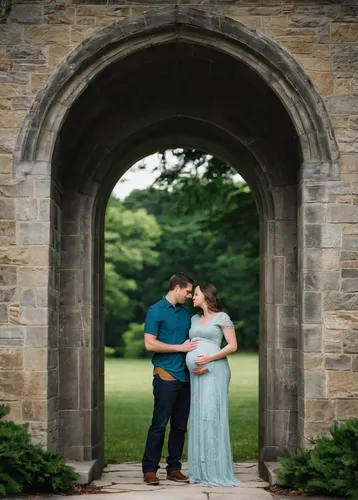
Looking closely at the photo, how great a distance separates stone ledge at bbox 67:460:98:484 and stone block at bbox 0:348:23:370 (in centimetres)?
111

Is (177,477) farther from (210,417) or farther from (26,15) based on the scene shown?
(26,15)

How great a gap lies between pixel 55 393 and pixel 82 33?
9.82ft

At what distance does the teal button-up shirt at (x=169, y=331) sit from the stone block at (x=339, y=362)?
1284 mm

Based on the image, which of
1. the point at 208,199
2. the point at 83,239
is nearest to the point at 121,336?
the point at 208,199

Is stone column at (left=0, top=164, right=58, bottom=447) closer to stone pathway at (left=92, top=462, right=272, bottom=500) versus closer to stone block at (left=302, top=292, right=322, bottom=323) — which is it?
stone pathway at (left=92, top=462, right=272, bottom=500)

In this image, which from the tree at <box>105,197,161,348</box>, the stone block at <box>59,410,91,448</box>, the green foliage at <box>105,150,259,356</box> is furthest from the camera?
the tree at <box>105,197,161,348</box>

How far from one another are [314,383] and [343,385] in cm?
23

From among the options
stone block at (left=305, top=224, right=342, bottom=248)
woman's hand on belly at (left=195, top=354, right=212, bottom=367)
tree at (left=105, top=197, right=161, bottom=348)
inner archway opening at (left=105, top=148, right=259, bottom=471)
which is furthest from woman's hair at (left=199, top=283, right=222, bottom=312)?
tree at (left=105, top=197, right=161, bottom=348)

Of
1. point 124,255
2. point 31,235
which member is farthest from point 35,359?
point 124,255

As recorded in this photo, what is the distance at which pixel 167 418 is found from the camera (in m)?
8.02

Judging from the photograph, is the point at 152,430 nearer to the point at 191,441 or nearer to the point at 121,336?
the point at 191,441

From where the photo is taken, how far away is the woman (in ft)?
26.0

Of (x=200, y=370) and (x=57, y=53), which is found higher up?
(x=57, y=53)

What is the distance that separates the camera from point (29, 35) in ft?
25.4
